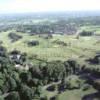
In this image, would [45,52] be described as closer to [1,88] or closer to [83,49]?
[83,49]

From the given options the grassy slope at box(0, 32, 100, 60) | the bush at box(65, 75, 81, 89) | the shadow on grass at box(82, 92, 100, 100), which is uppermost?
the shadow on grass at box(82, 92, 100, 100)

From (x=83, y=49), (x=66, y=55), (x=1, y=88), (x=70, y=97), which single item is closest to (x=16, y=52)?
(x=66, y=55)

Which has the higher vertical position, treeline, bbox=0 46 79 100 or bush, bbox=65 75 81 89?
treeline, bbox=0 46 79 100

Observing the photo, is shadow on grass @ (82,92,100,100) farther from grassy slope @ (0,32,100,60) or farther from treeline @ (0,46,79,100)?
grassy slope @ (0,32,100,60)

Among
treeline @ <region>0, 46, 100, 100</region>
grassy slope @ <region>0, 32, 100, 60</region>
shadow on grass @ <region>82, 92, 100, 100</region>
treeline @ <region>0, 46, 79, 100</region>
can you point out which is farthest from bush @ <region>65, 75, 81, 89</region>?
grassy slope @ <region>0, 32, 100, 60</region>

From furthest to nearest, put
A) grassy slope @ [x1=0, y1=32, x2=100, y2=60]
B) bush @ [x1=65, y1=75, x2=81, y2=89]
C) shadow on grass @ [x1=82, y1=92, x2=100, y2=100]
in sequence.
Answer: grassy slope @ [x1=0, y1=32, x2=100, y2=60]
bush @ [x1=65, y1=75, x2=81, y2=89]
shadow on grass @ [x1=82, y1=92, x2=100, y2=100]

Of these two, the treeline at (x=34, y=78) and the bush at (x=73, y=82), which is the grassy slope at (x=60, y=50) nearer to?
the treeline at (x=34, y=78)

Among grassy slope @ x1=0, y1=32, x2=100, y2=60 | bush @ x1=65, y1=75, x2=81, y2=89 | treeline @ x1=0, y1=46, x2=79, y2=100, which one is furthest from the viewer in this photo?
grassy slope @ x1=0, y1=32, x2=100, y2=60

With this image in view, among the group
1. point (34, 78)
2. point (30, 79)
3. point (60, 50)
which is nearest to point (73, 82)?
point (34, 78)

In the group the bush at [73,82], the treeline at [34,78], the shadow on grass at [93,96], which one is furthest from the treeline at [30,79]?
the shadow on grass at [93,96]

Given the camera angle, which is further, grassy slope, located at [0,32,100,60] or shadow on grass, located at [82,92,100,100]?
grassy slope, located at [0,32,100,60]

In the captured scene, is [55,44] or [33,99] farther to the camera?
[55,44]
